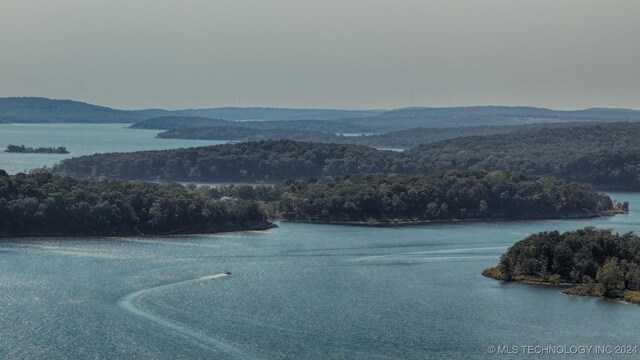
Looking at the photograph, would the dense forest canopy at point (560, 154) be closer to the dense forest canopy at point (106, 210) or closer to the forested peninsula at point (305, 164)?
the forested peninsula at point (305, 164)

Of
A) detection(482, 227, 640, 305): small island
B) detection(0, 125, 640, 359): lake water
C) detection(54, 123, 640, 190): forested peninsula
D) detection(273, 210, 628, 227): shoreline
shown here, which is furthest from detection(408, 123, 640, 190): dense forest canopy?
detection(482, 227, 640, 305): small island

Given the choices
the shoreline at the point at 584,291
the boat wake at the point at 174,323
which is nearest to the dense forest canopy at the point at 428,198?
the shoreline at the point at 584,291

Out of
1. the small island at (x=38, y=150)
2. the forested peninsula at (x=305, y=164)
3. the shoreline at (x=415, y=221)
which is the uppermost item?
the forested peninsula at (x=305, y=164)

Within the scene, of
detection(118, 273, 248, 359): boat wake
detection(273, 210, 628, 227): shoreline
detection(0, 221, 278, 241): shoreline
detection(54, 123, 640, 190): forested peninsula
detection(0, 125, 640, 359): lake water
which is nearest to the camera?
detection(118, 273, 248, 359): boat wake

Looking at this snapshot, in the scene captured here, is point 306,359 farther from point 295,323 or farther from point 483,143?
point 483,143

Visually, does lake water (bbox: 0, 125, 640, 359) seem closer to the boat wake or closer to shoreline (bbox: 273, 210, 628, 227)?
the boat wake
